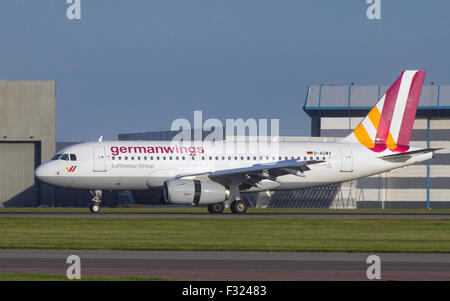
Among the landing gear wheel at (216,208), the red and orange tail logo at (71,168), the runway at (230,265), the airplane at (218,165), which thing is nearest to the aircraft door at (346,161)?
the airplane at (218,165)

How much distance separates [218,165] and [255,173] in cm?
337

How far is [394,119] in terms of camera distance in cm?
5653

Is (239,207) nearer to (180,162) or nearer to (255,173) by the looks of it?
(255,173)

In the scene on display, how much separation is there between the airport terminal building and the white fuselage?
1471cm

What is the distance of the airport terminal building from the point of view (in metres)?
72.2

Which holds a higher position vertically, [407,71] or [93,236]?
[407,71]

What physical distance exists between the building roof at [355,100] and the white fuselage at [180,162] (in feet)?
71.1

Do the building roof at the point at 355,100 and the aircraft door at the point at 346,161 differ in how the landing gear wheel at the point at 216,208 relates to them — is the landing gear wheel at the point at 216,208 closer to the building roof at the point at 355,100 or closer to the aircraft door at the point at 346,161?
the aircraft door at the point at 346,161

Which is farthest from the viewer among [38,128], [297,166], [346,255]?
[38,128]

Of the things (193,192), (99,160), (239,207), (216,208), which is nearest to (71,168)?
(99,160)

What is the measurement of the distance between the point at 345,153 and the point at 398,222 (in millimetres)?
12373

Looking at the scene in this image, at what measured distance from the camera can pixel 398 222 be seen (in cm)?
4200

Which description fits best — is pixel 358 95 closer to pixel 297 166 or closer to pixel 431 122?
pixel 431 122
